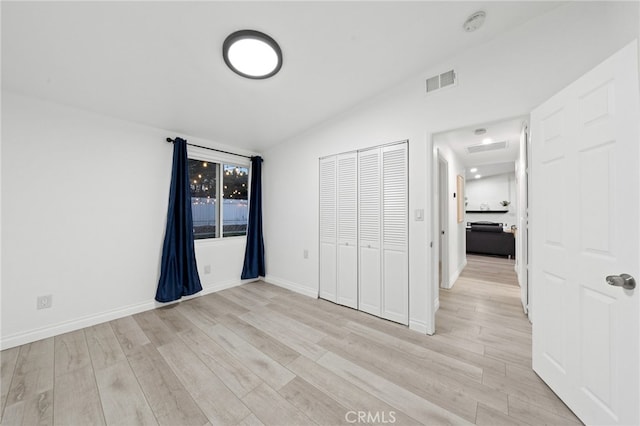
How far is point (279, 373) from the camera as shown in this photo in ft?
5.84

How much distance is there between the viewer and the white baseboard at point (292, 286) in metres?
3.43

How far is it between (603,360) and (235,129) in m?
4.12

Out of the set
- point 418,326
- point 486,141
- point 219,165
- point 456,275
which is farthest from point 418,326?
point 219,165

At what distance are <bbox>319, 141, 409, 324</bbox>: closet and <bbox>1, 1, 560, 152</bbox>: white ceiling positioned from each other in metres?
0.88

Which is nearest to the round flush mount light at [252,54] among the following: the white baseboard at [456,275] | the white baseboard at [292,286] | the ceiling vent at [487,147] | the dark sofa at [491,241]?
the white baseboard at [292,286]

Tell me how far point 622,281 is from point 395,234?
5.34 ft

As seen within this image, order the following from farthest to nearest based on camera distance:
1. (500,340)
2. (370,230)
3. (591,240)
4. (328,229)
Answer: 1. (328,229)
2. (370,230)
3. (500,340)
4. (591,240)

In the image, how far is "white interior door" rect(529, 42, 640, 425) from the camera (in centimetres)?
115

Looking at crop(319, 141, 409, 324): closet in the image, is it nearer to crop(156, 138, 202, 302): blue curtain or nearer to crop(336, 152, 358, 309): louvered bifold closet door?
crop(336, 152, 358, 309): louvered bifold closet door

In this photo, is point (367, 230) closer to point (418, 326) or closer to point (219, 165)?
point (418, 326)

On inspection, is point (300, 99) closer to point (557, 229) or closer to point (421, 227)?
point (421, 227)

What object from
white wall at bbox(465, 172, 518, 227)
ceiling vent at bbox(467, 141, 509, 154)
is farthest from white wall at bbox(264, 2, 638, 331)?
white wall at bbox(465, 172, 518, 227)

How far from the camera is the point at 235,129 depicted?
10.9 ft

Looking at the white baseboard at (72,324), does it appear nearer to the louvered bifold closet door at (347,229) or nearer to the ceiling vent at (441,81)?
the louvered bifold closet door at (347,229)
